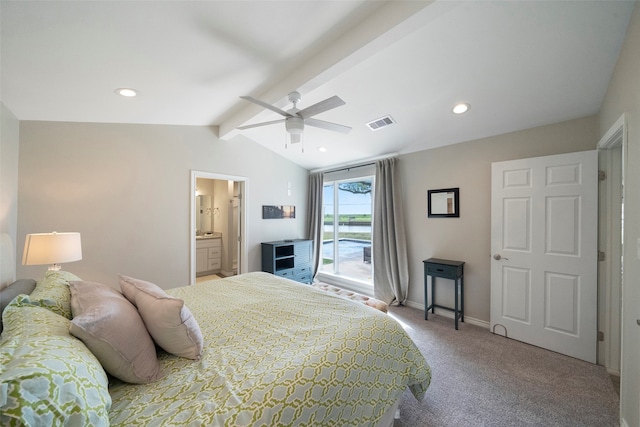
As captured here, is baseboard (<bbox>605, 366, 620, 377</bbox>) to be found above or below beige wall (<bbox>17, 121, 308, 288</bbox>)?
below

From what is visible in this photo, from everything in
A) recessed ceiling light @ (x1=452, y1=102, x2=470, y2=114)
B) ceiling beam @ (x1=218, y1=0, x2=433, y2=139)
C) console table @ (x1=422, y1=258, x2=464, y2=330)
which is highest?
ceiling beam @ (x1=218, y1=0, x2=433, y2=139)

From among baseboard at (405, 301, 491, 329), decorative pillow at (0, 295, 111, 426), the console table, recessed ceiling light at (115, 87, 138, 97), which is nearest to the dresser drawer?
the console table

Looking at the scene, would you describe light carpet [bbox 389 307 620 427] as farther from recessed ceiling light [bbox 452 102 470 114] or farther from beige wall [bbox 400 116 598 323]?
recessed ceiling light [bbox 452 102 470 114]

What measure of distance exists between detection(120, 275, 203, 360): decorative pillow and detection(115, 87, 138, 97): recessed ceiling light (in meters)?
1.95

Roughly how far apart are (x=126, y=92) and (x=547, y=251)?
4.44 meters

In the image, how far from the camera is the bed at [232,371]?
2.28 feet

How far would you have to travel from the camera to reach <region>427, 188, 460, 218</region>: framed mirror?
132 inches

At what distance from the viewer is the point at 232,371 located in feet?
3.77

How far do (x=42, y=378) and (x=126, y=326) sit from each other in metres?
0.47

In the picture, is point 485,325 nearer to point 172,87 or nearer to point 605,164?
point 605,164

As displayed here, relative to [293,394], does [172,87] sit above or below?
above

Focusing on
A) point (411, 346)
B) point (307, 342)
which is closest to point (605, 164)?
point (411, 346)

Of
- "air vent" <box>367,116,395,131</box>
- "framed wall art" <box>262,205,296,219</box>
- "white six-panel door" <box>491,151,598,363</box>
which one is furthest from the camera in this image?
"framed wall art" <box>262,205,296,219</box>

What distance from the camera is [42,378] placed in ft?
2.13
